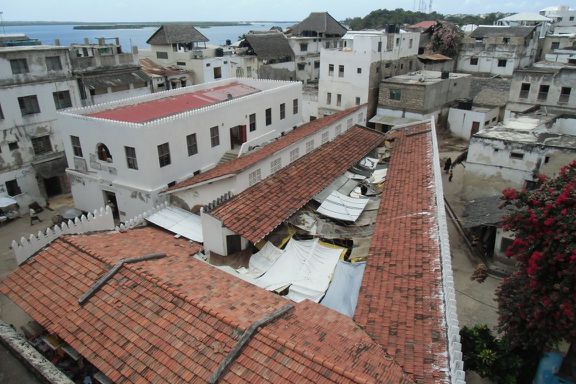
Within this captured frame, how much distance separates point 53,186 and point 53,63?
31.1 ft

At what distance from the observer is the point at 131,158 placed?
75.9 ft

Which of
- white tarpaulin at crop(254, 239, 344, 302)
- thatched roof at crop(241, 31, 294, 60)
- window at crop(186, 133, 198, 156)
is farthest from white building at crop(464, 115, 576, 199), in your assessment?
thatched roof at crop(241, 31, 294, 60)

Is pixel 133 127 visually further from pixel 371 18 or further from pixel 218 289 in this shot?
pixel 371 18

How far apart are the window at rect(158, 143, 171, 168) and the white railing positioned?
4.59 meters

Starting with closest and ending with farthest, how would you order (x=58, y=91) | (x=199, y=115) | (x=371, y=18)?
(x=199, y=115) → (x=58, y=91) → (x=371, y=18)

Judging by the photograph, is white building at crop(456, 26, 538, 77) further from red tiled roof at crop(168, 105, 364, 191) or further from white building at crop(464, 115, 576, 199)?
red tiled roof at crop(168, 105, 364, 191)

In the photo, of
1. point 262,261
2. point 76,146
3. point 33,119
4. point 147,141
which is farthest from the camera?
point 33,119

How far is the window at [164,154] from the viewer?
23312 mm

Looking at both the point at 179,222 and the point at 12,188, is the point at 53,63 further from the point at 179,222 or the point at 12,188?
the point at 179,222

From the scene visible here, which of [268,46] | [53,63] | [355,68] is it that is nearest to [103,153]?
[53,63]

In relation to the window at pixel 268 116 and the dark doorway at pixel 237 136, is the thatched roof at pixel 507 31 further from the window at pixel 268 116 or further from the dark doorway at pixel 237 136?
the dark doorway at pixel 237 136

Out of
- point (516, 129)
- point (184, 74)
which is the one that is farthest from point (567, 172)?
point (184, 74)

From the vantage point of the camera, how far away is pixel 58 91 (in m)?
31.8

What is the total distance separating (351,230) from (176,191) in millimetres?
9967
